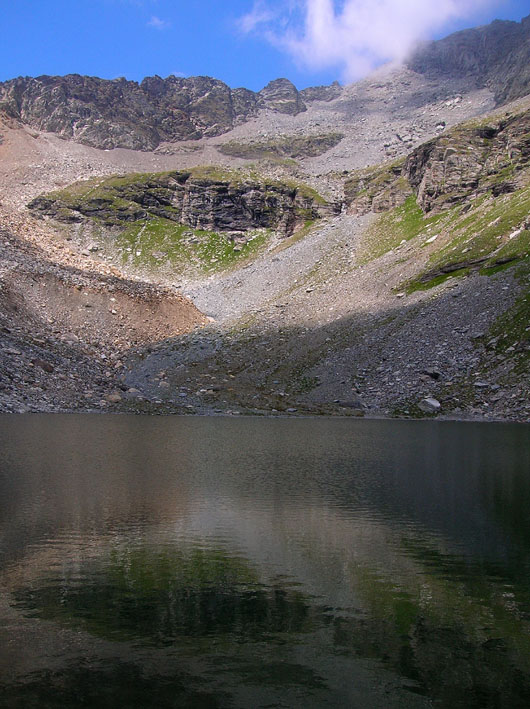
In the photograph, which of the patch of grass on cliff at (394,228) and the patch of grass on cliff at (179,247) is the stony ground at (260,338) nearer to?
the patch of grass on cliff at (394,228)

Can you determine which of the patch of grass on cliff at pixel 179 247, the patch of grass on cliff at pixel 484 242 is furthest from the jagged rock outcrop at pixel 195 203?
the patch of grass on cliff at pixel 484 242

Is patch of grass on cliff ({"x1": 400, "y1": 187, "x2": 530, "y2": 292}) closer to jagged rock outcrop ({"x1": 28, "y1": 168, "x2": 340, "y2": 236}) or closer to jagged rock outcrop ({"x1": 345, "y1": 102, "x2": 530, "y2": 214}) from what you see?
jagged rock outcrop ({"x1": 345, "y1": 102, "x2": 530, "y2": 214})

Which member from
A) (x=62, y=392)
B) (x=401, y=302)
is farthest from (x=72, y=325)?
(x=401, y=302)

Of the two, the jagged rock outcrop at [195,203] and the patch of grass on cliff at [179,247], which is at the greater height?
the jagged rock outcrop at [195,203]

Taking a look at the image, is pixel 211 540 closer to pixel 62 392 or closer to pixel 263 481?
pixel 263 481

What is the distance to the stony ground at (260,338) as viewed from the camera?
5812cm

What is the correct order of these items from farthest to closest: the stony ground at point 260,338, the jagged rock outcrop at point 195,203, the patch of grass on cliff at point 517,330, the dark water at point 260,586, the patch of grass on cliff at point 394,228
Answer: the jagged rock outcrop at point 195,203 < the patch of grass on cliff at point 394,228 < the patch of grass on cliff at point 517,330 < the stony ground at point 260,338 < the dark water at point 260,586

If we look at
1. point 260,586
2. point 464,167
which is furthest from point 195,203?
point 260,586

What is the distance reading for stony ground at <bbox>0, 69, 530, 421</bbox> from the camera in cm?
5812

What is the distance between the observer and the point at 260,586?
41.0ft

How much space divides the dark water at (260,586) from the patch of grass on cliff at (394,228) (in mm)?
80115

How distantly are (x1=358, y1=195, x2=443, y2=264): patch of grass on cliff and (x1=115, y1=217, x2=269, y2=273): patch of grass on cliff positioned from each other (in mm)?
30180

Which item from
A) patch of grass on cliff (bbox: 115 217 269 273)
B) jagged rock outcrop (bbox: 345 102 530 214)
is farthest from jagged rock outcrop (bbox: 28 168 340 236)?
jagged rock outcrop (bbox: 345 102 530 214)

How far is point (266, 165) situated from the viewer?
7259 inches
